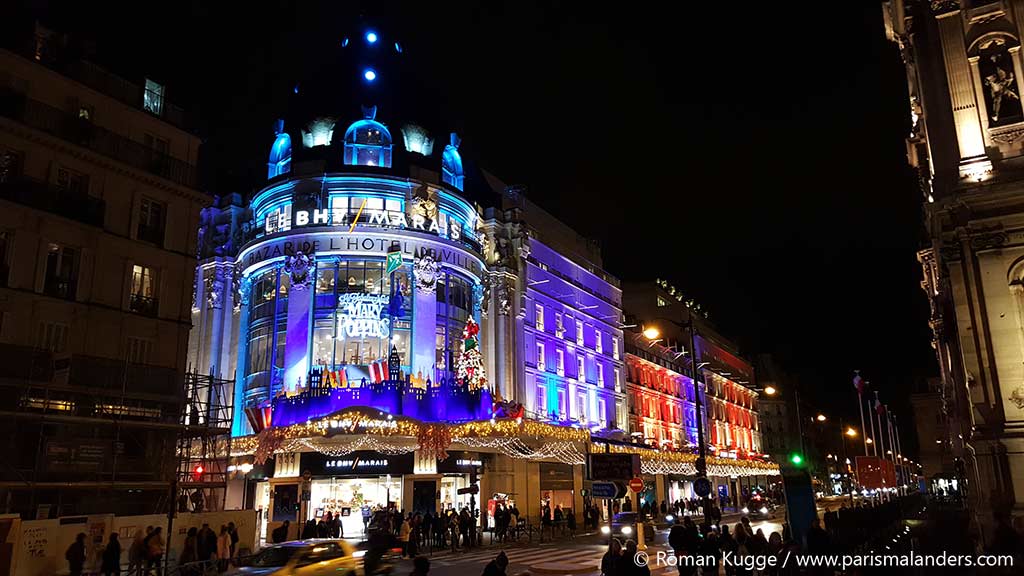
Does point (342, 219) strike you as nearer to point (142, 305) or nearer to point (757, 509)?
point (142, 305)

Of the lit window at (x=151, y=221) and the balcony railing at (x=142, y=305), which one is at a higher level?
the lit window at (x=151, y=221)

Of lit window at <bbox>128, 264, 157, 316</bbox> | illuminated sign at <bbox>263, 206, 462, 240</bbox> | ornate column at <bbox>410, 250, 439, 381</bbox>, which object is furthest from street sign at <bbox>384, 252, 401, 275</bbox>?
lit window at <bbox>128, 264, 157, 316</bbox>

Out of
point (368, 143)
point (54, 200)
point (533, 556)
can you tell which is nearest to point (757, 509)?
point (533, 556)

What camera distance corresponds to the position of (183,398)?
2845 cm

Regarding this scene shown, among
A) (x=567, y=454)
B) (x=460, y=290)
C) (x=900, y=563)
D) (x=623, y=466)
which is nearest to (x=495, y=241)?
(x=460, y=290)

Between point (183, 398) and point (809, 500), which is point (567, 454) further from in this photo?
point (809, 500)

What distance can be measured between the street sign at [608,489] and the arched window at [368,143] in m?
31.4

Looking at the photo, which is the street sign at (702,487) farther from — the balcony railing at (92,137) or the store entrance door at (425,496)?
the balcony railing at (92,137)

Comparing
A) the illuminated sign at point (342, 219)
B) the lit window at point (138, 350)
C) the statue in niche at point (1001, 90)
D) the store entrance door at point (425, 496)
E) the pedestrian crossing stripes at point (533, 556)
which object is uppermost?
the illuminated sign at point (342, 219)

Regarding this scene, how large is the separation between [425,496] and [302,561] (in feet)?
83.5

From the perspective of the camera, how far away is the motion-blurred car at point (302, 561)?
16328mm

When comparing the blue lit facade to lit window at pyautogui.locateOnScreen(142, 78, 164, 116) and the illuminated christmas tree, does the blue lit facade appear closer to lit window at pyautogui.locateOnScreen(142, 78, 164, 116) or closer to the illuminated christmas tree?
the illuminated christmas tree

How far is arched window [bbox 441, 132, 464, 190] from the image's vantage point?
50.2 m

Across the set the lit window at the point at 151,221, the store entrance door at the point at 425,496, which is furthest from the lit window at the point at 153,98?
the store entrance door at the point at 425,496
